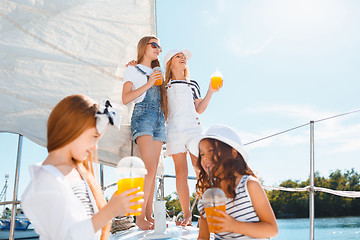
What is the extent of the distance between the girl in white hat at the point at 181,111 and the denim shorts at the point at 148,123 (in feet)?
0.39

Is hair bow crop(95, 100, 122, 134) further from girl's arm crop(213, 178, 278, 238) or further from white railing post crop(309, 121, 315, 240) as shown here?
white railing post crop(309, 121, 315, 240)

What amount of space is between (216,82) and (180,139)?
63 centimetres

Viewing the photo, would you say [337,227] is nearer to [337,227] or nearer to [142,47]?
[337,227]

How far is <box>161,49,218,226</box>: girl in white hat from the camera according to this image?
3.25 meters

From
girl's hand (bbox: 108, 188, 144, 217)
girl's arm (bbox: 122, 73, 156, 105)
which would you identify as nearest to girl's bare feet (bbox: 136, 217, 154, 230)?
girl's arm (bbox: 122, 73, 156, 105)

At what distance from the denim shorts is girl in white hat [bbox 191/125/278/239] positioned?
3.26ft

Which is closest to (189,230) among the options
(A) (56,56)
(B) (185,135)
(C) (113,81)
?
(B) (185,135)

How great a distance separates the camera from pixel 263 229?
1.74 m

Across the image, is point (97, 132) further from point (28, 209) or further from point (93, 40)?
point (93, 40)

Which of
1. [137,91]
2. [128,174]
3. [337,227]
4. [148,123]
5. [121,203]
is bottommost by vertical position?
[337,227]

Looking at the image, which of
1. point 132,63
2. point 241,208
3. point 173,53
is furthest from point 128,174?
point 173,53

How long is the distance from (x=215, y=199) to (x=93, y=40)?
218 centimetres

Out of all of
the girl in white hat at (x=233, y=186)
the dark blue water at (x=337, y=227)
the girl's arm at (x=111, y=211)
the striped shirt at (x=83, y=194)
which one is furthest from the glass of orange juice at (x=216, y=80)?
the dark blue water at (x=337, y=227)

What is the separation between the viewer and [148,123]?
308 centimetres
